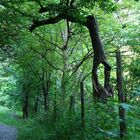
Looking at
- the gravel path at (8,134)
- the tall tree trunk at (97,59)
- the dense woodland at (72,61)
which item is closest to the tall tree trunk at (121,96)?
the dense woodland at (72,61)

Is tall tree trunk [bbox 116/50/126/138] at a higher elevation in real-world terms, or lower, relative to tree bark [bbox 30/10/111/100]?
lower

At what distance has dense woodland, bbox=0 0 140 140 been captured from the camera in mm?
10102

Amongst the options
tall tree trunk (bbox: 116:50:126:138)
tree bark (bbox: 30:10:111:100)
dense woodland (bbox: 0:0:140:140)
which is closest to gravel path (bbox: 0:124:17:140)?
dense woodland (bbox: 0:0:140:140)

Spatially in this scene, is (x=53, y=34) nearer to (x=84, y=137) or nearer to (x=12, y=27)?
(x=12, y=27)

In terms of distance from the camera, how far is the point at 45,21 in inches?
582

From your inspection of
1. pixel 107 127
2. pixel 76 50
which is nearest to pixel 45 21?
pixel 107 127

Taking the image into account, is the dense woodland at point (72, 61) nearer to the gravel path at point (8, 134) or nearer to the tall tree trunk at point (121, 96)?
the tall tree trunk at point (121, 96)

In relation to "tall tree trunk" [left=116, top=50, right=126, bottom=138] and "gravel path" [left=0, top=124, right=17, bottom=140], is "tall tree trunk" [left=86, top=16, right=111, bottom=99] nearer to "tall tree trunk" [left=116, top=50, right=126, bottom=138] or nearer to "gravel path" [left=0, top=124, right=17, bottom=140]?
"tall tree trunk" [left=116, top=50, right=126, bottom=138]

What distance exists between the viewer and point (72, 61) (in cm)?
2766

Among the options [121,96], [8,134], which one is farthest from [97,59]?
[8,134]

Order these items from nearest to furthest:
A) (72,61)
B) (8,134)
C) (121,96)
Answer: (121,96), (8,134), (72,61)

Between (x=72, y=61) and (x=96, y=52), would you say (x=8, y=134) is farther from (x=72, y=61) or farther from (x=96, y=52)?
(x=72, y=61)

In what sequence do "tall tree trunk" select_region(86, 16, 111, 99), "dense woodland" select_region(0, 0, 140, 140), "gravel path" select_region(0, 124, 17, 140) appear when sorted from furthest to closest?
1. "gravel path" select_region(0, 124, 17, 140)
2. "tall tree trunk" select_region(86, 16, 111, 99)
3. "dense woodland" select_region(0, 0, 140, 140)

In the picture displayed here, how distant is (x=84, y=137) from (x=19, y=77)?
2460cm
